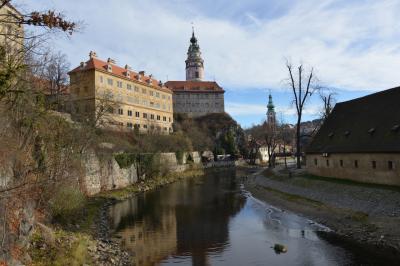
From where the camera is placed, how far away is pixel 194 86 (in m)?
105

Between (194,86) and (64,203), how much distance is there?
85.0 metres

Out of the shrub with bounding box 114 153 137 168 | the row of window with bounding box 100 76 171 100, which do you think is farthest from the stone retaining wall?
the row of window with bounding box 100 76 171 100

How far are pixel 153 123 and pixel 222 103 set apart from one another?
113 feet

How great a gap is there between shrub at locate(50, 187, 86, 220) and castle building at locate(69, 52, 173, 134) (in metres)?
27.3

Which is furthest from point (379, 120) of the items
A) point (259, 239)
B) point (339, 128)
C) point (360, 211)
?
point (259, 239)

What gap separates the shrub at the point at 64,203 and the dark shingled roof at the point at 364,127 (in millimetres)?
19831

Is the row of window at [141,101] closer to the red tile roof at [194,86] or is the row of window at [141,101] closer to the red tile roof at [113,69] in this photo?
the red tile roof at [113,69]

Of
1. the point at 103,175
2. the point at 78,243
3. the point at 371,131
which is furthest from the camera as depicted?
the point at 103,175

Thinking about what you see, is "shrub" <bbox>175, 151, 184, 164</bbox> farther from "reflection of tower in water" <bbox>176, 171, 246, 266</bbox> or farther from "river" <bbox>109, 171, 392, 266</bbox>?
"river" <bbox>109, 171, 392, 266</bbox>

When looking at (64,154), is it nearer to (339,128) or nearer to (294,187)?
(294,187)

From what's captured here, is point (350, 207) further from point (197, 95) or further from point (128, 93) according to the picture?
point (197, 95)

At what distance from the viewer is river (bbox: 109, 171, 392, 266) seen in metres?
17.5

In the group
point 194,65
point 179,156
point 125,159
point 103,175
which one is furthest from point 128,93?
point 194,65

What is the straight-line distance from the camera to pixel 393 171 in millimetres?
24734
